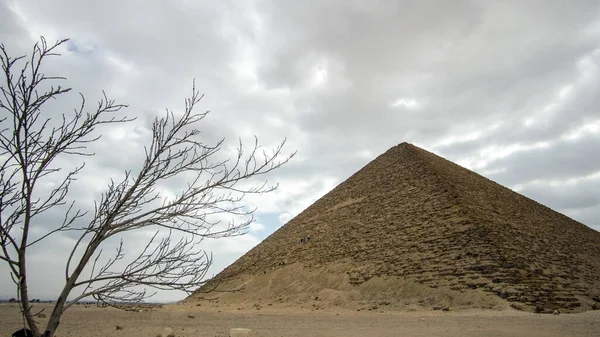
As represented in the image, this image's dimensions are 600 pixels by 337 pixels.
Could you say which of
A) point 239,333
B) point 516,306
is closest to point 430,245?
point 516,306

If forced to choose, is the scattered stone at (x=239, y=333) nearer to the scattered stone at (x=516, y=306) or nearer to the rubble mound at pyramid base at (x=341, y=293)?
the rubble mound at pyramid base at (x=341, y=293)

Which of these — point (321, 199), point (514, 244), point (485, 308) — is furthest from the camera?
point (321, 199)

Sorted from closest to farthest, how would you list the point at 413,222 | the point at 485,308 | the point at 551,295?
the point at 485,308
the point at 551,295
the point at 413,222

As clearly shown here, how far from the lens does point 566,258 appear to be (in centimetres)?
2062

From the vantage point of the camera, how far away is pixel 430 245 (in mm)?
19000

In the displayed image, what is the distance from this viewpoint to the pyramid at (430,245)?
15.6 meters

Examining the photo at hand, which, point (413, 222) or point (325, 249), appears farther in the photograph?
point (325, 249)

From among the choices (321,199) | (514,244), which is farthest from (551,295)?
(321,199)

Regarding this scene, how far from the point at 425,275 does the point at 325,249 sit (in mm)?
9155

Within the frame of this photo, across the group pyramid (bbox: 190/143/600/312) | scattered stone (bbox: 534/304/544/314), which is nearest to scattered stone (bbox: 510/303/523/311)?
pyramid (bbox: 190/143/600/312)

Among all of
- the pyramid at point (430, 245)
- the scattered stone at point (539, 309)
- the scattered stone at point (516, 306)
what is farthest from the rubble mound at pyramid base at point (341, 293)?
the scattered stone at point (539, 309)

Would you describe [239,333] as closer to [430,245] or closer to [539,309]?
[539,309]

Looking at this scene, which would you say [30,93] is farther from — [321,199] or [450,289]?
[321,199]

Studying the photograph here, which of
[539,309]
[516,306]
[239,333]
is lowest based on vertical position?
[539,309]
